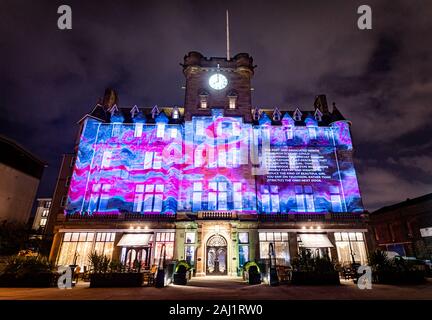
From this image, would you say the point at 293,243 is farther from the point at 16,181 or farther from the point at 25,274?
the point at 16,181

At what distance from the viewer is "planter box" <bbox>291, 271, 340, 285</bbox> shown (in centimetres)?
1434

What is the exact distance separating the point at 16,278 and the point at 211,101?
24.1m

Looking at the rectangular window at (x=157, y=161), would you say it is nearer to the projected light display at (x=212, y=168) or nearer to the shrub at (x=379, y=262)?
the projected light display at (x=212, y=168)

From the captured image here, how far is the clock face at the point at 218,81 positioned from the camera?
3002 centimetres

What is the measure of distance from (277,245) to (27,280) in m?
20.5

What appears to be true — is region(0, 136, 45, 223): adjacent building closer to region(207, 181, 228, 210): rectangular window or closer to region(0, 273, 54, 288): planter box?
region(0, 273, 54, 288): planter box

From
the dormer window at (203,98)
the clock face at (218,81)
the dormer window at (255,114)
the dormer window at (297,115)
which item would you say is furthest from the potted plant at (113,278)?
the dormer window at (297,115)

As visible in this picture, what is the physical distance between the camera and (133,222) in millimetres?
24266

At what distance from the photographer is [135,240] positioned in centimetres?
2347

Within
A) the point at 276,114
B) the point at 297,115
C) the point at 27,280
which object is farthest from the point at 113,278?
the point at 297,115

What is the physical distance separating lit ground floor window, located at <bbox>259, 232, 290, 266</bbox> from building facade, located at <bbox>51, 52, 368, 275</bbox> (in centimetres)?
10

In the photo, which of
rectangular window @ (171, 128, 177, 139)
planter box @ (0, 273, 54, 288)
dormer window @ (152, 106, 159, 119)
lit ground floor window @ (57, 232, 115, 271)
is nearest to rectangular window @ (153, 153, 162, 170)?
rectangular window @ (171, 128, 177, 139)
